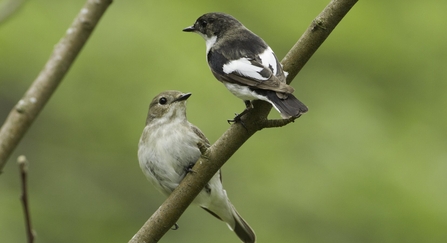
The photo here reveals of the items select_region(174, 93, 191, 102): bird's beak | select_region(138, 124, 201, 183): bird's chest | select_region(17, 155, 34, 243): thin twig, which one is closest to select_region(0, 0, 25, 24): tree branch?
select_region(17, 155, 34, 243): thin twig

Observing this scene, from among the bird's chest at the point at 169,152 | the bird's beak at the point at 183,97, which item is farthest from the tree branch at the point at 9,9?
the bird's beak at the point at 183,97

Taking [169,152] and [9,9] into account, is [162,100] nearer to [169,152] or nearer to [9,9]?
[169,152]

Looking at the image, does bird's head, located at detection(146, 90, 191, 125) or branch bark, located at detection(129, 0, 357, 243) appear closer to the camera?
branch bark, located at detection(129, 0, 357, 243)

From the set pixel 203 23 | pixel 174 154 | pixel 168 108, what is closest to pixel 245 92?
pixel 174 154

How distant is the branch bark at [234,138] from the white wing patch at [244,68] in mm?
290

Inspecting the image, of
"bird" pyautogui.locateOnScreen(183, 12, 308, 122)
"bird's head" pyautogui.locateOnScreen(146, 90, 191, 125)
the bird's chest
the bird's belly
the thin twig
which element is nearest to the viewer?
the thin twig

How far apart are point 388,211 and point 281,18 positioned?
276cm

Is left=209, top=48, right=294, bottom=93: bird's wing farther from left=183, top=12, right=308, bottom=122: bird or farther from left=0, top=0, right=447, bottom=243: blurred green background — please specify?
left=0, top=0, right=447, bottom=243: blurred green background

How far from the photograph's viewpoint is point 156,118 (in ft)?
16.9

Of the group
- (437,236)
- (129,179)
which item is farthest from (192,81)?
(437,236)

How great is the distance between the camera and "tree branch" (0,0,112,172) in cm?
163

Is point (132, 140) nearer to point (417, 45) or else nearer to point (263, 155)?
point (263, 155)

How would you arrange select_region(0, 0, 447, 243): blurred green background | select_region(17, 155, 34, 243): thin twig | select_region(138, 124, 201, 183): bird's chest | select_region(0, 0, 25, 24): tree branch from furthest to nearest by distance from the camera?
select_region(0, 0, 447, 243): blurred green background
select_region(138, 124, 201, 183): bird's chest
select_region(0, 0, 25, 24): tree branch
select_region(17, 155, 34, 243): thin twig

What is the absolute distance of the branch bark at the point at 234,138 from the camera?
324cm
